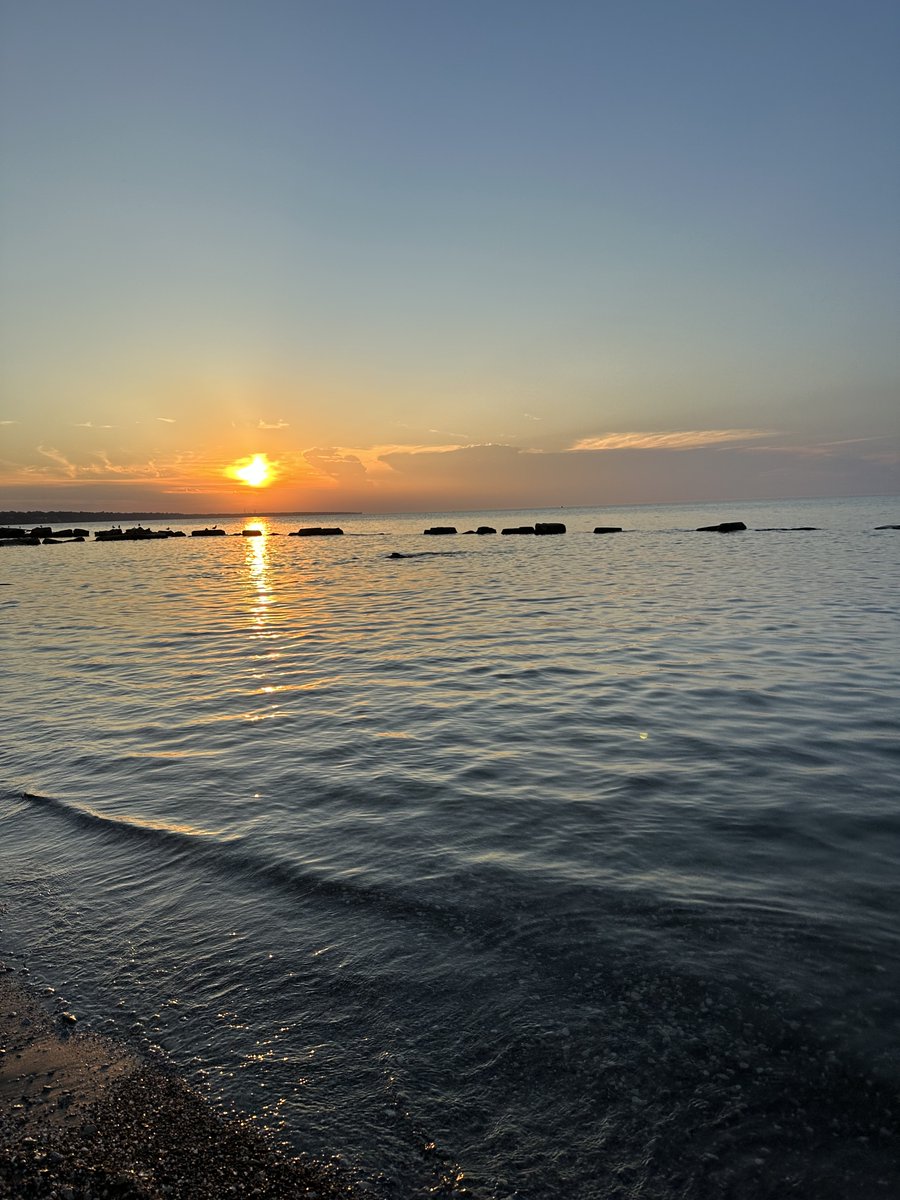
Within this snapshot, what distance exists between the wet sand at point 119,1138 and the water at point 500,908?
0.20m

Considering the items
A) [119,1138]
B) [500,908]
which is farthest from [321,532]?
[119,1138]

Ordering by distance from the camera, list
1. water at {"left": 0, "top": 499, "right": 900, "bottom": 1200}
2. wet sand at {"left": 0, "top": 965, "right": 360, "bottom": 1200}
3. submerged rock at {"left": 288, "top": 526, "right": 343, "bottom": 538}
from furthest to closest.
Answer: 1. submerged rock at {"left": 288, "top": 526, "right": 343, "bottom": 538}
2. water at {"left": 0, "top": 499, "right": 900, "bottom": 1200}
3. wet sand at {"left": 0, "top": 965, "right": 360, "bottom": 1200}

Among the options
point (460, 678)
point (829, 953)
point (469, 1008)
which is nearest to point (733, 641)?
point (460, 678)

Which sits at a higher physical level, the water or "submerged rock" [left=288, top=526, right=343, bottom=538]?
"submerged rock" [left=288, top=526, right=343, bottom=538]

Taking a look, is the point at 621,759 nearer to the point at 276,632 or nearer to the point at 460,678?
the point at 460,678

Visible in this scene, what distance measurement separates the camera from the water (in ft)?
11.8

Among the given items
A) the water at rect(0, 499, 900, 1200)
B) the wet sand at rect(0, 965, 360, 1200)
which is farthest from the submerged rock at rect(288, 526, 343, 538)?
the wet sand at rect(0, 965, 360, 1200)

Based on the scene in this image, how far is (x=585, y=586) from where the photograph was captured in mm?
34281

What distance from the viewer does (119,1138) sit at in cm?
343

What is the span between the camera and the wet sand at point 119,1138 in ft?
10.4

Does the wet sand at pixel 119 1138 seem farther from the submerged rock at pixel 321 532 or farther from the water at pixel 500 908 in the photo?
the submerged rock at pixel 321 532

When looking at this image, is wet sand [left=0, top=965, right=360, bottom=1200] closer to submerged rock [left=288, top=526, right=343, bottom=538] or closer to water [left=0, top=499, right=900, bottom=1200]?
water [left=0, top=499, right=900, bottom=1200]

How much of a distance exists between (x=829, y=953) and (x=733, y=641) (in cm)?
1444

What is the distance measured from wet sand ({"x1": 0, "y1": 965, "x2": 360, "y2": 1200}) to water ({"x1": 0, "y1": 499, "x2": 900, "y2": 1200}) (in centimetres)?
20
